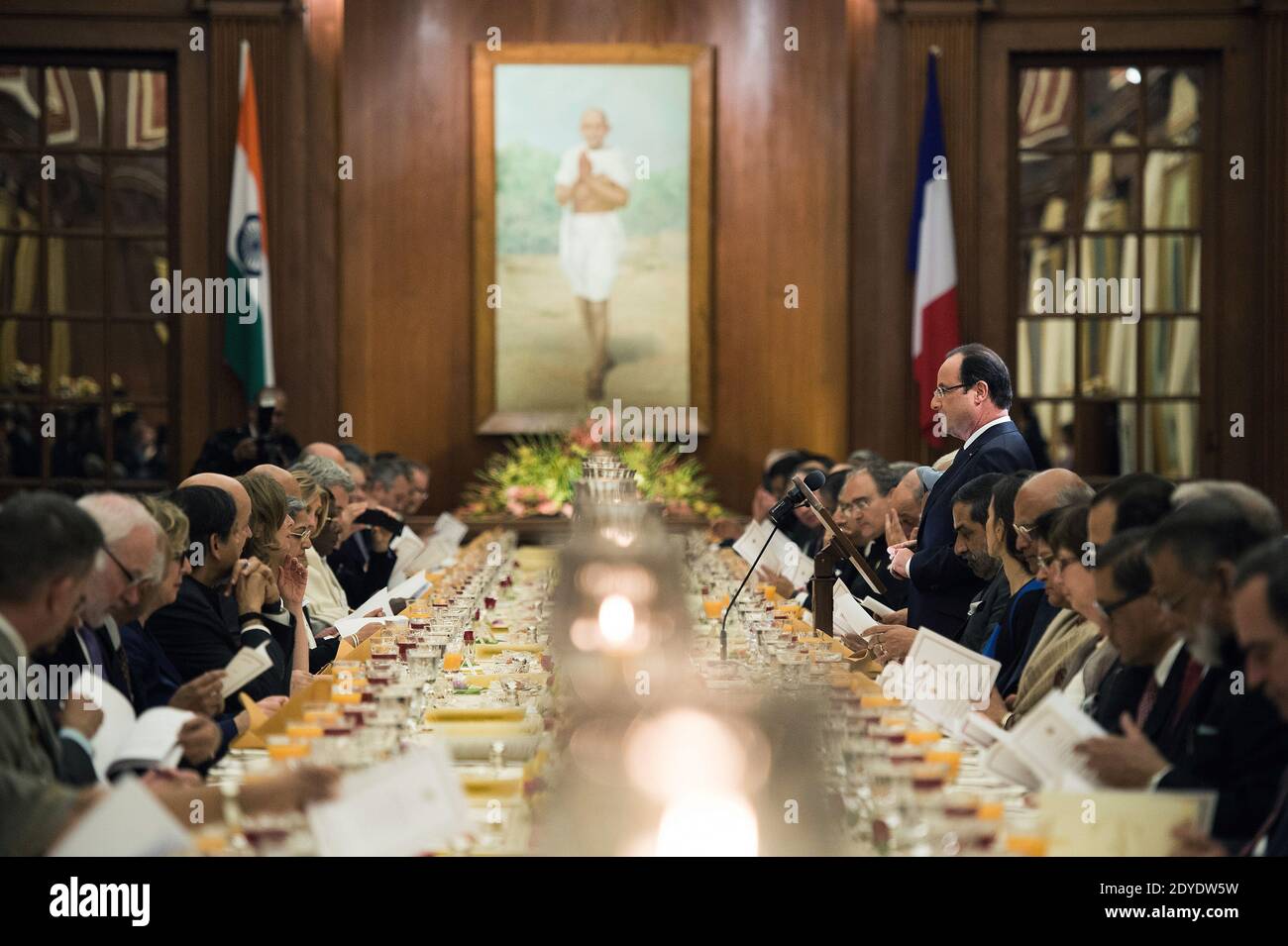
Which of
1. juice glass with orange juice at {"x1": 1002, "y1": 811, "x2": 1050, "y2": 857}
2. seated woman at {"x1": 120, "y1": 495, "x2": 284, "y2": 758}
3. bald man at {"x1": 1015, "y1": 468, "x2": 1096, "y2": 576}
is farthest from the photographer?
bald man at {"x1": 1015, "y1": 468, "x2": 1096, "y2": 576}

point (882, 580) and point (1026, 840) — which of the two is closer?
point (1026, 840)

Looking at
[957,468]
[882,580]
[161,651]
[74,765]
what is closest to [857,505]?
[882,580]

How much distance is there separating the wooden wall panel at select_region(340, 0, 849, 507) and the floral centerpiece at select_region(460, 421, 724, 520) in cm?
21

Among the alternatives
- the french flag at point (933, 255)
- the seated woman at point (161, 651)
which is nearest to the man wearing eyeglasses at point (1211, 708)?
the seated woman at point (161, 651)

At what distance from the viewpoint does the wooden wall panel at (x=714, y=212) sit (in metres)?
9.62

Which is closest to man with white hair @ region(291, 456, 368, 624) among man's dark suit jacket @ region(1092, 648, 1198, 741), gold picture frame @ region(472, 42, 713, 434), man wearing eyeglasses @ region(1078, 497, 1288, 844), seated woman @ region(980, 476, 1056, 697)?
seated woman @ region(980, 476, 1056, 697)

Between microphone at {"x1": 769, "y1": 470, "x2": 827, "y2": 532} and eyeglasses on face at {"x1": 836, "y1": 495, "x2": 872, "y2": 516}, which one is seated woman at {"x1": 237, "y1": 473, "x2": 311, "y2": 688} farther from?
eyeglasses on face at {"x1": 836, "y1": 495, "x2": 872, "y2": 516}

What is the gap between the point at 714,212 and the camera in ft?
32.3

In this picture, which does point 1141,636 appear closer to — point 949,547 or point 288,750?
point 288,750

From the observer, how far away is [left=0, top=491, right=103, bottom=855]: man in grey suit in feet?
7.57

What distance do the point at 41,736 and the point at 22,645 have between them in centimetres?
17

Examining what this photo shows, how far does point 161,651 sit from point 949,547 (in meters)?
2.29

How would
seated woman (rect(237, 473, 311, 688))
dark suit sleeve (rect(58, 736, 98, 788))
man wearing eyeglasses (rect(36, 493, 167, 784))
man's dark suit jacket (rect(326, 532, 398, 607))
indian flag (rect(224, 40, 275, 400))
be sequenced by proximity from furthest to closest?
indian flag (rect(224, 40, 275, 400))
man's dark suit jacket (rect(326, 532, 398, 607))
seated woman (rect(237, 473, 311, 688))
man wearing eyeglasses (rect(36, 493, 167, 784))
dark suit sleeve (rect(58, 736, 98, 788))

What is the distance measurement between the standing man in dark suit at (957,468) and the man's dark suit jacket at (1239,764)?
222 centimetres
